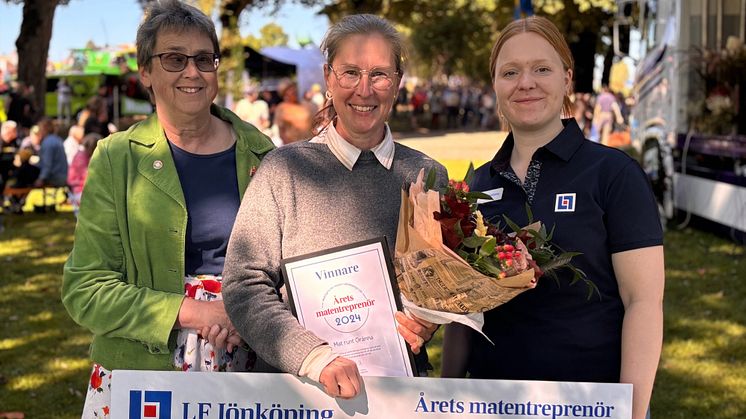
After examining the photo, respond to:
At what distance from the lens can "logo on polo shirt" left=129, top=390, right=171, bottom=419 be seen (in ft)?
7.98

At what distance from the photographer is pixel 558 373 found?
2.58 metres

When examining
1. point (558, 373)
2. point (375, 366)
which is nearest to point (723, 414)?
point (558, 373)

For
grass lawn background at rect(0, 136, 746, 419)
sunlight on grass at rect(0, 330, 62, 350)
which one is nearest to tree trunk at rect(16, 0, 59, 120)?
grass lawn background at rect(0, 136, 746, 419)

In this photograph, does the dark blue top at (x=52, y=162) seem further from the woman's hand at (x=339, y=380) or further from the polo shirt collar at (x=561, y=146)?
the woman's hand at (x=339, y=380)

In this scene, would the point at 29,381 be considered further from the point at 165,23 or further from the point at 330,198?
the point at 330,198

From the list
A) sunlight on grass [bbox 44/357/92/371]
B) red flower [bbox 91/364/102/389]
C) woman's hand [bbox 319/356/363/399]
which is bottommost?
sunlight on grass [bbox 44/357/92/371]

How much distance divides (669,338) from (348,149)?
513cm

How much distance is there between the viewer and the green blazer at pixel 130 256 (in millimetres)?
2602

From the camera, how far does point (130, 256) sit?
8.77ft

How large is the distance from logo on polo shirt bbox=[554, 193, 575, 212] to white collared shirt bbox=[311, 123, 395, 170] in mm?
483

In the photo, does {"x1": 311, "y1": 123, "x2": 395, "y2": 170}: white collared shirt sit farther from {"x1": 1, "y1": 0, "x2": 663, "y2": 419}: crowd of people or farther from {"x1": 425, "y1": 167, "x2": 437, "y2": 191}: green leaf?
{"x1": 425, "y1": 167, "x2": 437, "y2": 191}: green leaf

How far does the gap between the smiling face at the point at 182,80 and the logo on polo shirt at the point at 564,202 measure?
1.09 m

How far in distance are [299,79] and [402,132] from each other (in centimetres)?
787

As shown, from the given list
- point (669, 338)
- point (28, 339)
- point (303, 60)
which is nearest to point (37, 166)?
point (28, 339)
